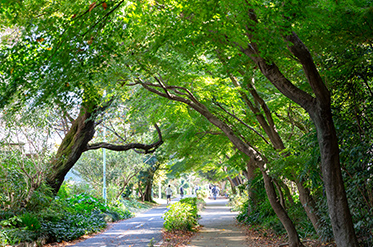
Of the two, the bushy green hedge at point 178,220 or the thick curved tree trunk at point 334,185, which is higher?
the thick curved tree trunk at point 334,185

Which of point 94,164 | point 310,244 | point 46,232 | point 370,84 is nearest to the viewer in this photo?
point 370,84

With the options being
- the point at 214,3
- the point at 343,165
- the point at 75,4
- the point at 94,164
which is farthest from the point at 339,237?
the point at 94,164

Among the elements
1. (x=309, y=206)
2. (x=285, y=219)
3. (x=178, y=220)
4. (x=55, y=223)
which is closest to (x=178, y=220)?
(x=178, y=220)

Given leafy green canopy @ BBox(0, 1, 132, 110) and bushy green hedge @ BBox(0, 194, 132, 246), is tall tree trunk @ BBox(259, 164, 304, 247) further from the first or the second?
bushy green hedge @ BBox(0, 194, 132, 246)

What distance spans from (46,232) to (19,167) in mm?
2620

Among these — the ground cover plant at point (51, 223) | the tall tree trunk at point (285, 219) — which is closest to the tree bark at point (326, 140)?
the tall tree trunk at point (285, 219)

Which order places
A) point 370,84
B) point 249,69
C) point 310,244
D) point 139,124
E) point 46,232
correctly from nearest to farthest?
point 370,84 → point 249,69 → point 310,244 → point 46,232 → point 139,124

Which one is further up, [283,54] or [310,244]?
[283,54]

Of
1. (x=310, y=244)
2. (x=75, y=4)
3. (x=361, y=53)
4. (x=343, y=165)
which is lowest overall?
(x=310, y=244)

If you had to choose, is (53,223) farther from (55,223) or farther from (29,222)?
(29,222)

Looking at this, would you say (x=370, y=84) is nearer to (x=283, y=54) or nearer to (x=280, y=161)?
(x=283, y=54)

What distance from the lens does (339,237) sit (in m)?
5.86

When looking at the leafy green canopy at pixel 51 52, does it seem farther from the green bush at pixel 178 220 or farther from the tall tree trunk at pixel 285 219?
the green bush at pixel 178 220

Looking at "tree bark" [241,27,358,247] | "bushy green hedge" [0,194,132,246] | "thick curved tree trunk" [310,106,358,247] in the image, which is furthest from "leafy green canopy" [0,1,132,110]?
"bushy green hedge" [0,194,132,246]
